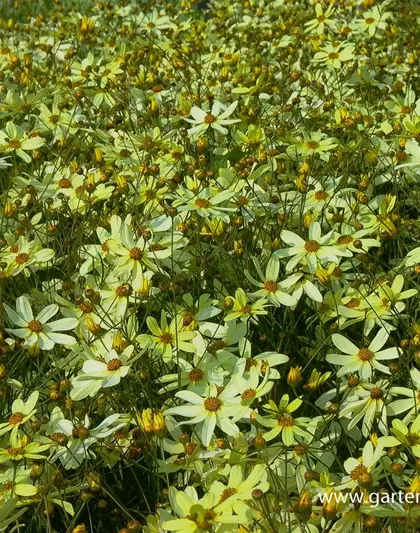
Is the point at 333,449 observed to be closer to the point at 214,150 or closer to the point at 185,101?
the point at 214,150

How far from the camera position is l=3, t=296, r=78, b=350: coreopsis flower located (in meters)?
2.25

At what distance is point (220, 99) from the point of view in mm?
3684

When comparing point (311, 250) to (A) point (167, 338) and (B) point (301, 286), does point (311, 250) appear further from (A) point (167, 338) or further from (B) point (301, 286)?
(A) point (167, 338)

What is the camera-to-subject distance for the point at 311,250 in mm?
2473

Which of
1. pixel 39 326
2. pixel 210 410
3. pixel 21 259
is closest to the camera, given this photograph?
pixel 210 410

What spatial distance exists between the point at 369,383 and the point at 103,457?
674 millimetres

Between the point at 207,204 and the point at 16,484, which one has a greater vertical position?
the point at 207,204

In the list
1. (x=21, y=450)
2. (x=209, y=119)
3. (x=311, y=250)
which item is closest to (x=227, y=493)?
(x=21, y=450)

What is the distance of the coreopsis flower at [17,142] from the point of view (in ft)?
10.2

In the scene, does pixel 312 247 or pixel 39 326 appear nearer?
pixel 39 326

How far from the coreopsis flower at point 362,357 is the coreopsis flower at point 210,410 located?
0.91ft

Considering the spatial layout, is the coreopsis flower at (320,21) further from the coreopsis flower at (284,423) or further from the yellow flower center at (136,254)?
the coreopsis flower at (284,423)

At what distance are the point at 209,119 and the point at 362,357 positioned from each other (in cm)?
135

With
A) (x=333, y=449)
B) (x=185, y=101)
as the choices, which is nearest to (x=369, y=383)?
(x=333, y=449)
